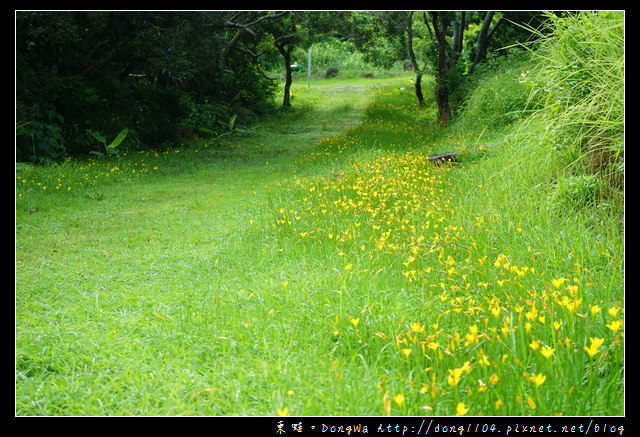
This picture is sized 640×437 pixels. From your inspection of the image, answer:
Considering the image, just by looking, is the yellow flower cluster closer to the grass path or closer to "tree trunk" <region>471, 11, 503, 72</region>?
the grass path

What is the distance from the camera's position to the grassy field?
2.68 meters

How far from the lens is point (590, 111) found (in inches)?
200

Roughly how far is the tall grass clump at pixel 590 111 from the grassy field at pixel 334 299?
0.99ft

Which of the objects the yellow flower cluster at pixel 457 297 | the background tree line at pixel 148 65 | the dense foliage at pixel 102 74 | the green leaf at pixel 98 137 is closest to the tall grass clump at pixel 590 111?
the yellow flower cluster at pixel 457 297

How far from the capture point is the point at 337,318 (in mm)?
3232

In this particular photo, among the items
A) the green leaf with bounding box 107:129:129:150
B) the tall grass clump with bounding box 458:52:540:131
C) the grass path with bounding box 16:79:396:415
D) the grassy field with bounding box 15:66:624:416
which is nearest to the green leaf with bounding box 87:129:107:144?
the green leaf with bounding box 107:129:129:150

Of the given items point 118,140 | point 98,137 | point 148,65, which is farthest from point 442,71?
point 98,137

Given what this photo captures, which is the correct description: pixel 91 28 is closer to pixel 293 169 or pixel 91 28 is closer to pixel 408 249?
pixel 293 169

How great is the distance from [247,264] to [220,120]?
42.7ft

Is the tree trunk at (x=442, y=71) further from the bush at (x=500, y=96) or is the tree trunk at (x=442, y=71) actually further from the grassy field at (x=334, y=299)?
the grassy field at (x=334, y=299)

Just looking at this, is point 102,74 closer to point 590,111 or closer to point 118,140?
point 118,140

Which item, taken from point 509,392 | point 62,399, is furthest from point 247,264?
point 509,392

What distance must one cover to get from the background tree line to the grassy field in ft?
11.8

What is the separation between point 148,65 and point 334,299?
424 inches
